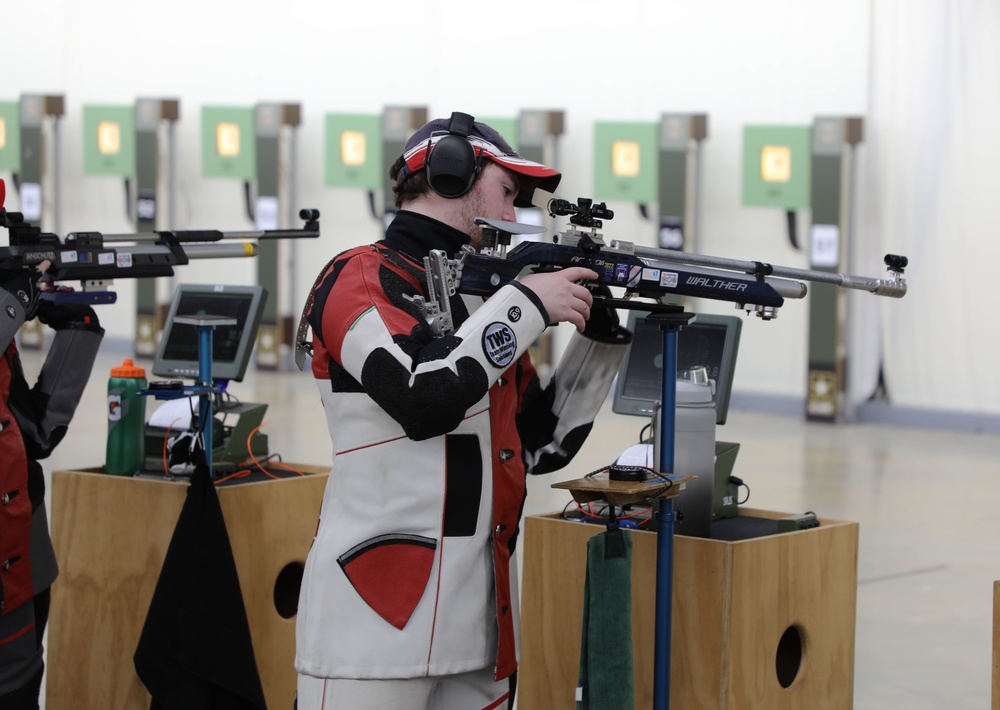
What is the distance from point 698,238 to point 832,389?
56.8 inches

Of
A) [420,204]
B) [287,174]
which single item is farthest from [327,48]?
[420,204]

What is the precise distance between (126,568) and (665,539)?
4.70 feet

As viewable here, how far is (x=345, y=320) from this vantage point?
190 cm

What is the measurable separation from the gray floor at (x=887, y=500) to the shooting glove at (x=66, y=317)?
225cm

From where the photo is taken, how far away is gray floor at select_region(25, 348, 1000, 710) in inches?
150

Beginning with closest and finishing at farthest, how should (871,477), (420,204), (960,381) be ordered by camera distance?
(420,204)
(871,477)
(960,381)

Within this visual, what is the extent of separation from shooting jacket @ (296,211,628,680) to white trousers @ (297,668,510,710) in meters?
0.03

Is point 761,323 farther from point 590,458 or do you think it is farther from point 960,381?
point 590,458

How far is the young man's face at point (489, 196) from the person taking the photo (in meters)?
2.03

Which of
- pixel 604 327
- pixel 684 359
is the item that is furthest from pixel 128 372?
pixel 604 327

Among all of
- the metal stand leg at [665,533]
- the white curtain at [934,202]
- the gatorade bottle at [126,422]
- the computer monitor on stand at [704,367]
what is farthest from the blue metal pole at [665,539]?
the white curtain at [934,202]

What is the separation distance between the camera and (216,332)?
135 inches

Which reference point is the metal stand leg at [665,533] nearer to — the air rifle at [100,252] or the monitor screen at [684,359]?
the monitor screen at [684,359]

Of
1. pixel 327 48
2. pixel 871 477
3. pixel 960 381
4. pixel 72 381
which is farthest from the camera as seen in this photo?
pixel 327 48
